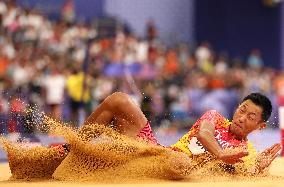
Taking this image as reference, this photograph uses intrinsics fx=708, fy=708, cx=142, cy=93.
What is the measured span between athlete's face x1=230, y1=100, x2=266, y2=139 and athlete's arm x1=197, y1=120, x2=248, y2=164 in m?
0.37

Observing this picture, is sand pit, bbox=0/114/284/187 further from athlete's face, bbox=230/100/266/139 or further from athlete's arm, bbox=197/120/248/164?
athlete's face, bbox=230/100/266/139

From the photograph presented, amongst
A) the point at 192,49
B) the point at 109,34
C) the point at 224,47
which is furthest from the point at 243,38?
the point at 109,34

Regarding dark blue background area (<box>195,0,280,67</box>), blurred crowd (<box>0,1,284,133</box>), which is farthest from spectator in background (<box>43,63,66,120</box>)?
dark blue background area (<box>195,0,280,67</box>)

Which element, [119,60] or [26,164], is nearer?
[26,164]

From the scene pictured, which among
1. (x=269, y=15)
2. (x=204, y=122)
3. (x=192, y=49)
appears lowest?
(x=204, y=122)

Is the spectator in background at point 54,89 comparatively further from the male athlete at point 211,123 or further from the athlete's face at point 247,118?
the athlete's face at point 247,118

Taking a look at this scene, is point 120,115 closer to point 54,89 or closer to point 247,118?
point 247,118

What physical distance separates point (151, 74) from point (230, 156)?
14948mm

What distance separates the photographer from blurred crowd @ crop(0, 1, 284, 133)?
17391 mm

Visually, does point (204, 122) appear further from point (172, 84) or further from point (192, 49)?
point (192, 49)

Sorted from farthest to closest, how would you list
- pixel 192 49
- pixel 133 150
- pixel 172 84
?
Result: pixel 192 49 < pixel 172 84 < pixel 133 150

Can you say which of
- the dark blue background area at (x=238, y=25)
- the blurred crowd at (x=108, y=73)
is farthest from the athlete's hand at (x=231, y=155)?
the dark blue background area at (x=238, y=25)

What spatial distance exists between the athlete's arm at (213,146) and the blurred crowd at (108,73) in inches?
337

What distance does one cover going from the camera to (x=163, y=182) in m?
6.41
